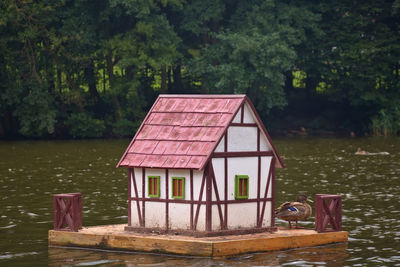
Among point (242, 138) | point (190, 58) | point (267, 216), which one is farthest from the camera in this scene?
point (190, 58)

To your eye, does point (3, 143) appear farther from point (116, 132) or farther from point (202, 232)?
point (202, 232)

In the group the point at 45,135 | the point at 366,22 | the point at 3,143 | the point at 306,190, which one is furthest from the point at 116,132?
the point at 306,190

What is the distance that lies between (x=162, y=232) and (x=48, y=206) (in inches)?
391

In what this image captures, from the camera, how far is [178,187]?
22.5 m

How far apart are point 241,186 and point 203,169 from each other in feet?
4.63

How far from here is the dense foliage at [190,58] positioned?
67812 mm

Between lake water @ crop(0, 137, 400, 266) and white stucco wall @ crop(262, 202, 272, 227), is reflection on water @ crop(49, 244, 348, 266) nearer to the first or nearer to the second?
lake water @ crop(0, 137, 400, 266)

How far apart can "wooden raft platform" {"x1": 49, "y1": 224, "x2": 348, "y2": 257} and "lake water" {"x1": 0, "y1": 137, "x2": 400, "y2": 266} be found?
0.23 meters

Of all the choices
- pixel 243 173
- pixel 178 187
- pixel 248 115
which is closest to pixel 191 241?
pixel 178 187

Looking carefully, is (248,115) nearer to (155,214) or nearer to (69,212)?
(155,214)

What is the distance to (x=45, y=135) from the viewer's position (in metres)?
69.8

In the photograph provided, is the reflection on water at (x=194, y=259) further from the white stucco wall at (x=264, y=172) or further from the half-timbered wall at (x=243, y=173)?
the white stucco wall at (x=264, y=172)

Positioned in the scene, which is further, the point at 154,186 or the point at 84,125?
the point at 84,125

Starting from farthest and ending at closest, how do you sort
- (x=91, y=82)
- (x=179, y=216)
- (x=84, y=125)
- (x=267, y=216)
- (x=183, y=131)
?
(x=91, y=82), (x=84, y=125), (x=267, y=216), (x=183, y=131), (x=179, y=216)
